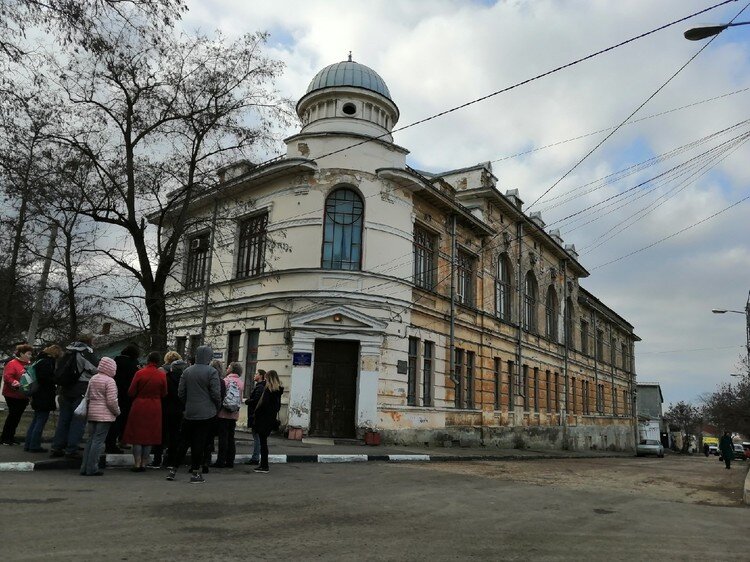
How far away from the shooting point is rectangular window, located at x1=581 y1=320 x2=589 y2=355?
132 feet

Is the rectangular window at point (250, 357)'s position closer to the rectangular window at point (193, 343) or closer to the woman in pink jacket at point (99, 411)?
the rectangular window at point (193, 343)

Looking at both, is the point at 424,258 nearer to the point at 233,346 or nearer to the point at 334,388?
the point at 334,388

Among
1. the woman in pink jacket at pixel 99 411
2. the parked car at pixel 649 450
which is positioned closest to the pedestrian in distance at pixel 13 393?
the woman in pink jacket at pixel 99 411

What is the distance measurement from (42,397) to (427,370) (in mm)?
13813

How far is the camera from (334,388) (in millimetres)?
18297

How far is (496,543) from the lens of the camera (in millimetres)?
5594

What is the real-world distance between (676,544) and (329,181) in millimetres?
15368

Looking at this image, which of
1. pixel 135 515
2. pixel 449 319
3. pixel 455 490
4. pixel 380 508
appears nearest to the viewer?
pixel 135 515

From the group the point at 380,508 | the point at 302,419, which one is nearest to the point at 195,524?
the point at 380,508

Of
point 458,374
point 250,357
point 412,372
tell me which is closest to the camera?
point 250,357

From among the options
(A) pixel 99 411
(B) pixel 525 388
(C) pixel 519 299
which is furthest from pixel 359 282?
(B) pixel 525 388

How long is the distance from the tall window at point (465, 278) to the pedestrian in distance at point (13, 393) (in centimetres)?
1666

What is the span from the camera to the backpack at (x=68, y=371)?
910 centimetres

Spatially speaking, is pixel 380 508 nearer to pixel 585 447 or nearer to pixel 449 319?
pixel 449 319
